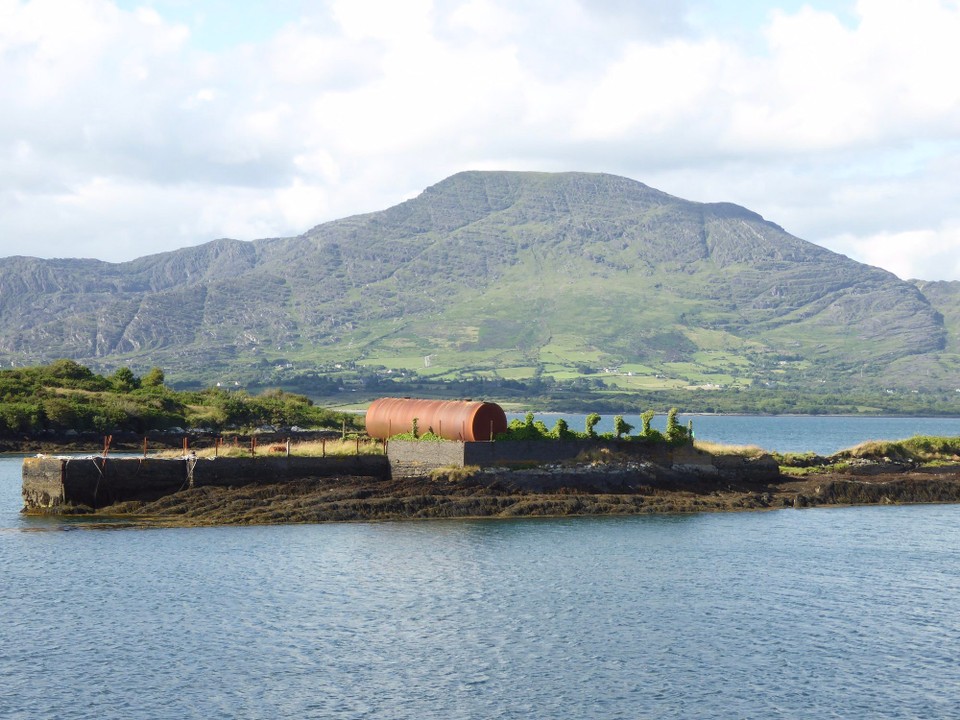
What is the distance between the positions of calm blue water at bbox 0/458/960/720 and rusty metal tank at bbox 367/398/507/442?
8.49 metres

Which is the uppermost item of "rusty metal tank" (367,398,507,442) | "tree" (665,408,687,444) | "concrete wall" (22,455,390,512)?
"rusty metal tank" (367,398,507,442)

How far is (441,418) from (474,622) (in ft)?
103

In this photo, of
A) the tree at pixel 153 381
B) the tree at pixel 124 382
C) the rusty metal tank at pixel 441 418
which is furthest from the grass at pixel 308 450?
the tree at pixel 153 381

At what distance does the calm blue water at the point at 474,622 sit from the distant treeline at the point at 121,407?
59.0 m

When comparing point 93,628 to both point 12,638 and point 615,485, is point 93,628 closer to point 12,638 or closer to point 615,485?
point 12,638

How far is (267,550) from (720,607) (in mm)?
22349

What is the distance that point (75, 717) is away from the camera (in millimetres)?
31062

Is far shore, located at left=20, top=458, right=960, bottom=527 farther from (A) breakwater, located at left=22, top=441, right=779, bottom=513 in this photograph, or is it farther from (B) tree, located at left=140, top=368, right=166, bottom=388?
(B) tree, located at left=140, top=368, right=166, bottom=388

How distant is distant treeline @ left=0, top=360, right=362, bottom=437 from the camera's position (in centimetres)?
11594

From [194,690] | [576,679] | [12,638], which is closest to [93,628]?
[12,638]

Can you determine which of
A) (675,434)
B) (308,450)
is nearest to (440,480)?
(308,450)

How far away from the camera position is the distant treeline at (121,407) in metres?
116

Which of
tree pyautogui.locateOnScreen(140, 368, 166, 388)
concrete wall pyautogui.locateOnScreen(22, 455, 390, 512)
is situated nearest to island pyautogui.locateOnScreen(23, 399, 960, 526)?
concrete wall pyautogui.locateOnScreen(22, 455, 390, 512)

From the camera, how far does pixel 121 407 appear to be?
121 meters
